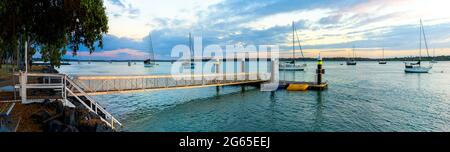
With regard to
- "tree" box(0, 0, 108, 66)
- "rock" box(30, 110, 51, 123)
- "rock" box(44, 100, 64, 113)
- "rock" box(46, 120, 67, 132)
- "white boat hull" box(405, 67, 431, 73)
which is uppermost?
"tree" box(0, 0, 108, 66)

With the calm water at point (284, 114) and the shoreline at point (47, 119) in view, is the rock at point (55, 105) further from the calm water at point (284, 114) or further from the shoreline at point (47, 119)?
the calm water at point (284, 114)

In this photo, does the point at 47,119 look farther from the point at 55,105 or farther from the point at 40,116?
the point at 55,105

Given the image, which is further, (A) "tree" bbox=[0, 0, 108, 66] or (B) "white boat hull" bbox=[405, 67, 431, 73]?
(B) "white boat hull" bbox=[405, 67, 431, 73]

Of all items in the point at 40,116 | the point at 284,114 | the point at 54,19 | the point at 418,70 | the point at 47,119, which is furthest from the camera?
the point at 418,70

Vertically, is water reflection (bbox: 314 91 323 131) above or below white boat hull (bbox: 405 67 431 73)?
below

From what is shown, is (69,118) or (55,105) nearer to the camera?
(69,118)

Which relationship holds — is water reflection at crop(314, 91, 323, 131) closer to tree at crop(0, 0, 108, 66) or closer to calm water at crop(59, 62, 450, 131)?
calm water at crop(59, 62, 450, 131)

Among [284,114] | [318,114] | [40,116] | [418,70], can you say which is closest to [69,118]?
[40,116]

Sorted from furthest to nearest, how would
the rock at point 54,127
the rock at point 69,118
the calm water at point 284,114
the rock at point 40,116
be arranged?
the calm water at point 284,114 < the rock at point 69,118 < the rock at point 40,116 < the rock at point 54,127

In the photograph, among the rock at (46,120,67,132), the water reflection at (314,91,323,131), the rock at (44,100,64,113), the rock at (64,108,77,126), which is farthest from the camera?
the water reflection at (314,91,323,131)

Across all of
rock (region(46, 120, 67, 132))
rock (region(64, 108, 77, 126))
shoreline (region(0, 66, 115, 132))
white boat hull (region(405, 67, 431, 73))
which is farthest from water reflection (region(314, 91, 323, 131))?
white boat hull (region(405, 67, 431, 73))

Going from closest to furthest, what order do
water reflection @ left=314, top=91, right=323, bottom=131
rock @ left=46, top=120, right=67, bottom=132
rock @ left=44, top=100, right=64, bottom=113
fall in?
rock @ left=46, top=120, right=67, bottom=132, rock @ left=44, top=100, right=64, bottom=113, water reflection @ left=314, top=91, right=323, bottom=131

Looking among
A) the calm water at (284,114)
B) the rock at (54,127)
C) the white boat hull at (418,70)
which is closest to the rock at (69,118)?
the rock at (54,127)
